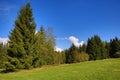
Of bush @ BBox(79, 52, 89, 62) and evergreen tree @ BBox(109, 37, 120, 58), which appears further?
evergreen tree @ BBox(109, 37, 120, 58)

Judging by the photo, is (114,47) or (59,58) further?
(59,58)

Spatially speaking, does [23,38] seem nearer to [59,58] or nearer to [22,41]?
[22,41]

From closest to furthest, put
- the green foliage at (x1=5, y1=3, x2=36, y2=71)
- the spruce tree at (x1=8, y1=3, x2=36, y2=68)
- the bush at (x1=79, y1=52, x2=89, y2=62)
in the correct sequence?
the green foliage at (x1=5, y1=3, x2=36, y2=71)
the spruce tree at (x1=8, y1=3, x2=36, y2=68)
the bush at (x1=79, y1=52, x2=89, y2=62)

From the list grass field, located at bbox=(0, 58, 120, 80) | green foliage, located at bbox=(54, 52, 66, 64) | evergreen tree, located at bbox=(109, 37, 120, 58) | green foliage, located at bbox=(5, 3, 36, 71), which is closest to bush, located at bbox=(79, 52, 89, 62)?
green foliage, located at bbox=(54, 52, 66, 64)

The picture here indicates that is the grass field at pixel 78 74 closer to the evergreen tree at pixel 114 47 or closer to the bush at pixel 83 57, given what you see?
the bush at pixel 83 57

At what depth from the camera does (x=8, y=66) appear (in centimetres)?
3141

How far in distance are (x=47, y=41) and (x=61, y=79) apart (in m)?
40.9

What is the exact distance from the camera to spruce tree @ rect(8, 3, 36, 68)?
31611mm

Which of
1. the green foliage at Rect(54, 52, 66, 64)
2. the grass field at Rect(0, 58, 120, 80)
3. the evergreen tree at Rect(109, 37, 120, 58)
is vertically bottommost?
the grass field at Rect(0, 58, 120, 80)

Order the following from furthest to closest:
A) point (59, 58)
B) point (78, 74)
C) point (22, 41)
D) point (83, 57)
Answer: point (59, 58) → point (83, 57) → point (22, 41) → point (78, 74)

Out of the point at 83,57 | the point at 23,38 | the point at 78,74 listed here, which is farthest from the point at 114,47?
the point at 78,74

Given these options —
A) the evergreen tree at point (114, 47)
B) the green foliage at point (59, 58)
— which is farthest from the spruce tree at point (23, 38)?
the evergreen tree at point (114, 47)

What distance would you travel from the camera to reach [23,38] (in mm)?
32750

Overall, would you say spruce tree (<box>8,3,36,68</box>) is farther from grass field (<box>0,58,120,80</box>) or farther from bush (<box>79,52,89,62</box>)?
bush (<box>79,52,89,62</box>)
